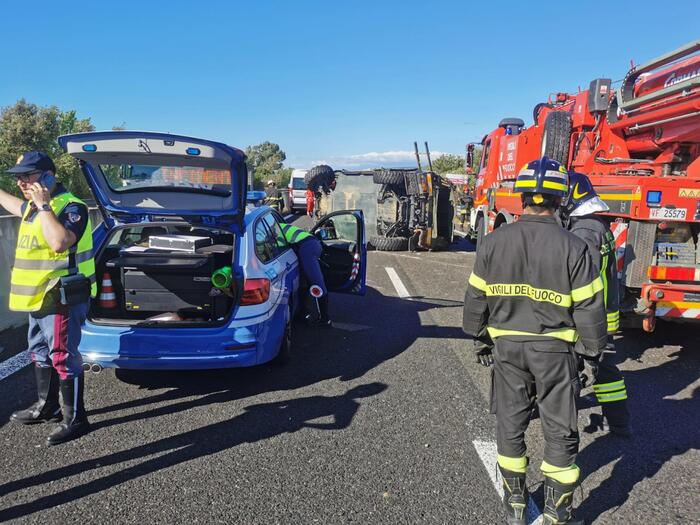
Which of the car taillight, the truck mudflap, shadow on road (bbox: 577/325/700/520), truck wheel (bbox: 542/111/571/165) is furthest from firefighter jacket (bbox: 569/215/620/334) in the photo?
truck wheel (bbox: 542/111/571/165)

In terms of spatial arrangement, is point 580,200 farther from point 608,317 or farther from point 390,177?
point 390,177

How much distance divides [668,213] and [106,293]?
5252 millimetres

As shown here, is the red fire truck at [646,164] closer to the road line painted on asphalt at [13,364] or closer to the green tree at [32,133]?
the road line painted on asphalt at [13,364]

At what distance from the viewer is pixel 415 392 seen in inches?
178

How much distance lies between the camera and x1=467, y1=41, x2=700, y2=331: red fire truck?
16.9 feet

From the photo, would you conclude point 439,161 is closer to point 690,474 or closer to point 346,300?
point 346,300

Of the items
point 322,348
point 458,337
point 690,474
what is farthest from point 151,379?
point 690,474

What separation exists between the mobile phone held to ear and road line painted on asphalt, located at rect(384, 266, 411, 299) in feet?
18.5

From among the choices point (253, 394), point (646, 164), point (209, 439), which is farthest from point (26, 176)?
point (646, 164)

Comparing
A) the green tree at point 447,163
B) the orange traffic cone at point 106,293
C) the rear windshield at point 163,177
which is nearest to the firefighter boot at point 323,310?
the rear windshield at point 163,177

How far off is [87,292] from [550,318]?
2.96 meters

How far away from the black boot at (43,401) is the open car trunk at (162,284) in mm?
642

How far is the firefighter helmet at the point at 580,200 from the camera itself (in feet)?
12.8

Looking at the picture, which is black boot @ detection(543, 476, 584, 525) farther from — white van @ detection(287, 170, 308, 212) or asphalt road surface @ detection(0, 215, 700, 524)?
white van @ detection(287, 170, 308, 212)
